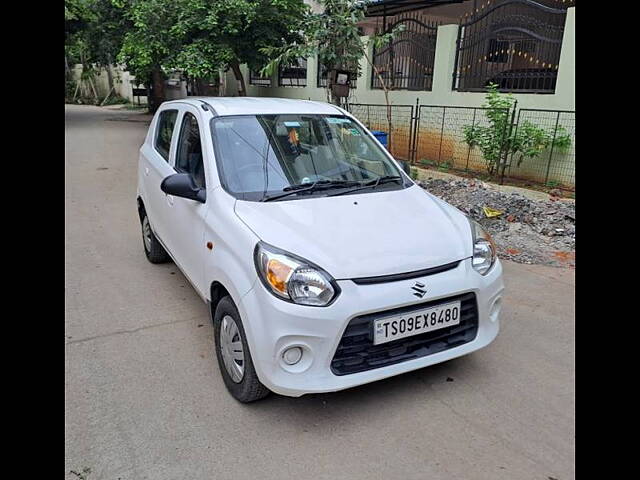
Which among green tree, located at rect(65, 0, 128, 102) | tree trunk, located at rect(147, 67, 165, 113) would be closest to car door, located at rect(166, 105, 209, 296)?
green tree, located at rect(65, 0, 128, 102)

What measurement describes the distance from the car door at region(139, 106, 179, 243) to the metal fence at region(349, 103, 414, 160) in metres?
5.84

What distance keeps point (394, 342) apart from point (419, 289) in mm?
312

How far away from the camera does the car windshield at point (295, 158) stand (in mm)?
3143

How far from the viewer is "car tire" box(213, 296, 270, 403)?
2.62 meters

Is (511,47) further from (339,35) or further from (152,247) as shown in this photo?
(152,247)

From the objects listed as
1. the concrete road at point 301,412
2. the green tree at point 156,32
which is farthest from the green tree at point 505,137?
the green tree at point 156,32

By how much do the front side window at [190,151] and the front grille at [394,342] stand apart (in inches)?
60.5

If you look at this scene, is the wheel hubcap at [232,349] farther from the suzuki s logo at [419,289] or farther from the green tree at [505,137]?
the green tree at [505,137]

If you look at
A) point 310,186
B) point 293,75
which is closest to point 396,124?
point 293,75

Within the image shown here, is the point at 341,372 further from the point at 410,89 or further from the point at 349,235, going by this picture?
the point at 410,89
